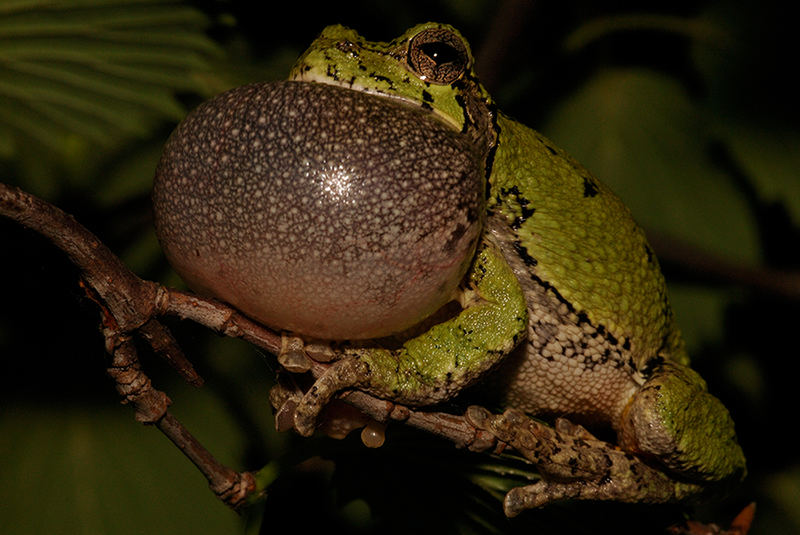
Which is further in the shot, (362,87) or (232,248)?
(362,87)

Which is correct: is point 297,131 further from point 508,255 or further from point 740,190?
point 740,190

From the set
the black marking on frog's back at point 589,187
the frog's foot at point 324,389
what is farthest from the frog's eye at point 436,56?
the frog's foot at point 324,389

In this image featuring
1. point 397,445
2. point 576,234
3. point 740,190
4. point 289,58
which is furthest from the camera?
point 740,190

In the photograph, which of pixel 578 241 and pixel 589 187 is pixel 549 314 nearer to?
pixel 578 241

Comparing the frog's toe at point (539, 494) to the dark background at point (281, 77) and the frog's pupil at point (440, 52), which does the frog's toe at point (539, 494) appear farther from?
the frog's pupil at point (440, 52)

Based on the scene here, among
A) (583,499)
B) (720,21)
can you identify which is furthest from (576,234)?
(720,21)

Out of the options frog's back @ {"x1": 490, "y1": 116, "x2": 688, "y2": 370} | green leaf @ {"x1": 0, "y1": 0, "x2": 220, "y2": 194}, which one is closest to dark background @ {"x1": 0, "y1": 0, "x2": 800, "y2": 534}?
green leaf @ {"x1": 0, "y1": 0, "x2": 220, "y2": 194}

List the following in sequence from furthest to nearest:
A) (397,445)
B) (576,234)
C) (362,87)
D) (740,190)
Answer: (740,190) → (576,234) → (397,445) → (362,87)
